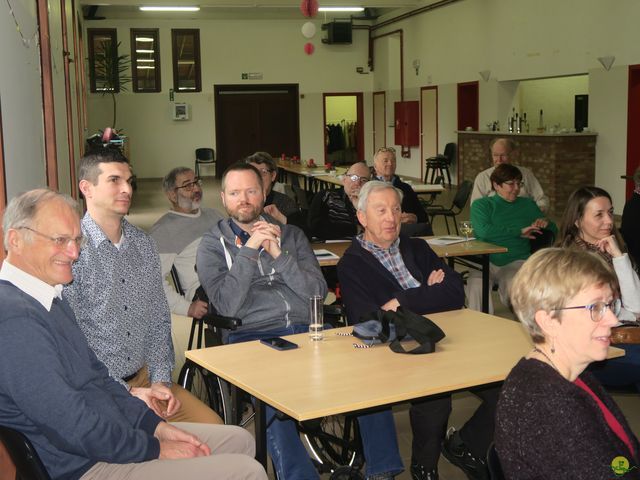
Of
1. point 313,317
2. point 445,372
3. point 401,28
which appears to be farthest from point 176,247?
point 401,28

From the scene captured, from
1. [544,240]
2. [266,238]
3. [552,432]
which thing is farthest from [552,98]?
[552,432]

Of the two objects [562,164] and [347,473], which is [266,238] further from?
[562,164]

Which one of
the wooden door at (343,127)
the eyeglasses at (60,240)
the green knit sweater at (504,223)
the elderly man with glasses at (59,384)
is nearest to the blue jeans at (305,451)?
the elderly man with glasses at (59,384)

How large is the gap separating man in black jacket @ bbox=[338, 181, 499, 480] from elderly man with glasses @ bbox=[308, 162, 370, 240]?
86.1 inches

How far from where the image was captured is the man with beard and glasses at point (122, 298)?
10.2ft

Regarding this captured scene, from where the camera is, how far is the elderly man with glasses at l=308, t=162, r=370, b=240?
242 inches

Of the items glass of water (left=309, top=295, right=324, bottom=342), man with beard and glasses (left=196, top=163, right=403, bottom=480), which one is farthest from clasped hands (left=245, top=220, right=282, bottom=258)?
glass of water (left=309, top=295, right=324, bottom=342)

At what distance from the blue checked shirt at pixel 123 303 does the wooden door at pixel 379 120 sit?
18712 millimetres

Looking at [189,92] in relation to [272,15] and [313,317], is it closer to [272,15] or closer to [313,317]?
[272,15]

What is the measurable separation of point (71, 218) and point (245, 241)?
4.86 feet

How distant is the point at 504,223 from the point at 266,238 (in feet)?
9.35

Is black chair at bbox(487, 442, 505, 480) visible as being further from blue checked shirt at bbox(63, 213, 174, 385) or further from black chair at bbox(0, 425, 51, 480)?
blue checked shirt at bbox(63, 213, 174, 385)

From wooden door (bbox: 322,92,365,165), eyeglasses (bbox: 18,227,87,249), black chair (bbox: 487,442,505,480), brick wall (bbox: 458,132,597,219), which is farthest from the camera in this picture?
wooden door (bbox: 322,92,365,165)

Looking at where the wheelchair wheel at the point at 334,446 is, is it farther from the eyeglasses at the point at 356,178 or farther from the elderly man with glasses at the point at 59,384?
the eyeglasses at the point at 356,178
